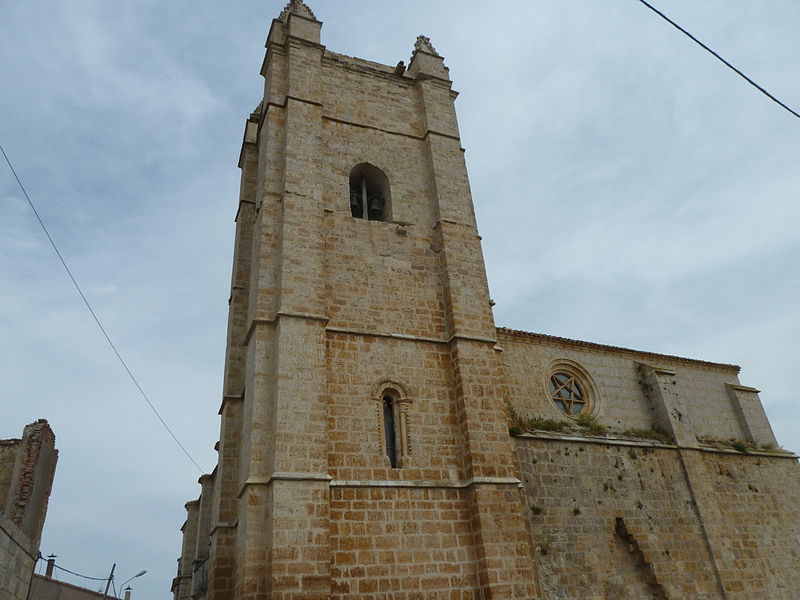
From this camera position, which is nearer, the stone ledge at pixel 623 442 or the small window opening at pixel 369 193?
the stone ledge at pixel 623 442

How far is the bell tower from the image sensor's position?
8.83 metres

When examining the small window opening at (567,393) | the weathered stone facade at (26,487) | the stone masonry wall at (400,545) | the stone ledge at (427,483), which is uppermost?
the small window opening at (567,393)

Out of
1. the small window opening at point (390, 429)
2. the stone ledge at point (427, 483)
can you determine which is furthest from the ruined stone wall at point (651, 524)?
the small window opening at point (390, 429)

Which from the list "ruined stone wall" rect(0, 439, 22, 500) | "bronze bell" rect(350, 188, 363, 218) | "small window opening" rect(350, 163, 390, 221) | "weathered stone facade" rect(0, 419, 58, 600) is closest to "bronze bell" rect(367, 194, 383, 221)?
"small window opening" rect(350, 163, 390, 221)

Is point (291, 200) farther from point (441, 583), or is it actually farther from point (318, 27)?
point (441, 583)

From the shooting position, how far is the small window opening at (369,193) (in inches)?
507

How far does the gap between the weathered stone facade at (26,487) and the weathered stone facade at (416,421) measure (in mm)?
Answer: 2784

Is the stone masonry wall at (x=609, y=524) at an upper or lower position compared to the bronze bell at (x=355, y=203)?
lower

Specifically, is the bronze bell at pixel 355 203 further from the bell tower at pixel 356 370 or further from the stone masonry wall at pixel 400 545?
the stone masonry wall at pixel 400 545

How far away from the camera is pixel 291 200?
1132 cm

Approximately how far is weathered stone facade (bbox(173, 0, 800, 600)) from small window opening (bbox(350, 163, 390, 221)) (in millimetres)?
50

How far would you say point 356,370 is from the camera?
1029 cm

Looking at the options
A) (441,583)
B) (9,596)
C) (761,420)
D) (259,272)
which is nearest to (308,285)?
(259,272)

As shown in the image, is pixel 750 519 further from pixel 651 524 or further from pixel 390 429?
pixel 390 429
